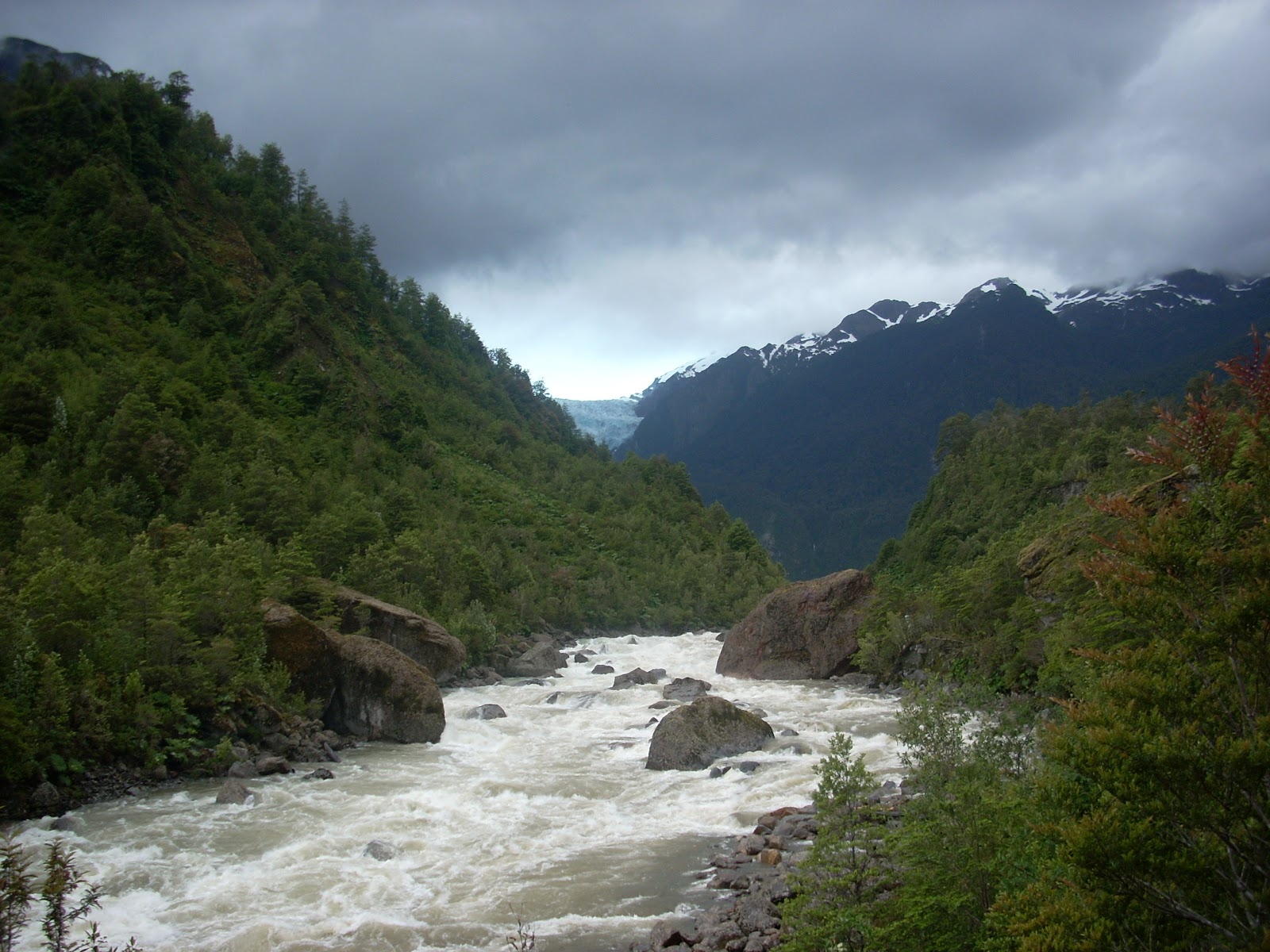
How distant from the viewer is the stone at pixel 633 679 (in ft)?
120

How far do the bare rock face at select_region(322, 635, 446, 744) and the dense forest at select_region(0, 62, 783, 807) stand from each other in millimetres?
1868

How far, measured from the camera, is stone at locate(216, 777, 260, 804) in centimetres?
1855

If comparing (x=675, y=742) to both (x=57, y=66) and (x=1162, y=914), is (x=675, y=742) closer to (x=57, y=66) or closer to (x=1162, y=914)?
(x=1162, y=914)

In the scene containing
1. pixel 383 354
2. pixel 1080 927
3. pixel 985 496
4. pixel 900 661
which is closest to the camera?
pixel 1080 927

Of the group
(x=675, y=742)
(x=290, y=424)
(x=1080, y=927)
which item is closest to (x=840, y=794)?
(x=1080, y=927)

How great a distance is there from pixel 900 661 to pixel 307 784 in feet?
85.9

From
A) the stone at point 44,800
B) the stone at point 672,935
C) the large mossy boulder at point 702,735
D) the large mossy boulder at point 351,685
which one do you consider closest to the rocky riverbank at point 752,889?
the stone at point 672,935

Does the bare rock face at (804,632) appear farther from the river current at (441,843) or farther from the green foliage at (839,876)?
the green foliage at (839,876)

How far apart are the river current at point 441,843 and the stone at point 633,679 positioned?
9.46 meters

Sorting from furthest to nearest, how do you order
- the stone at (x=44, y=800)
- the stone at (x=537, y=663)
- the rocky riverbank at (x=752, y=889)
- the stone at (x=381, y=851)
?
the stone at (x=537, y=663), the stone at (x=44, y=800), the stone at (x=381, y=851), the rocky riverbank at (x=752, y=889)

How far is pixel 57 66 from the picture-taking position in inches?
2574

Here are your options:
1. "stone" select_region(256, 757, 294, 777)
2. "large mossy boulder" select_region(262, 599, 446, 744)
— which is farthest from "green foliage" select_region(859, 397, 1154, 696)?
"stone" select_region(256, 757, 294, 777)

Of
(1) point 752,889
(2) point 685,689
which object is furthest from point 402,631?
(1) point 752,889

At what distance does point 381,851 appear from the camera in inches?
619
